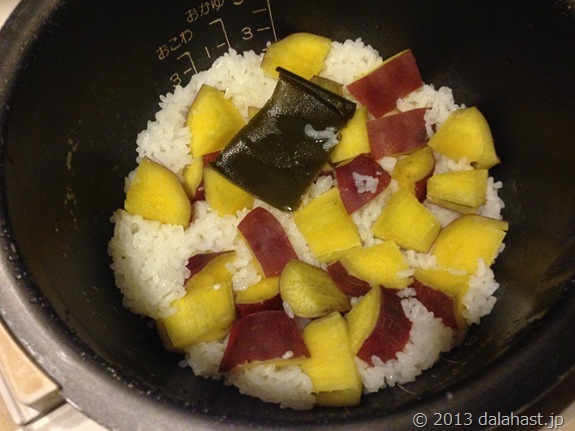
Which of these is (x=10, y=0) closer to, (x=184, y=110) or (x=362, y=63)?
(x=184, y=110)

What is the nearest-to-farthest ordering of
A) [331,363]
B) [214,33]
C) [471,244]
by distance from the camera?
[331,363]
[471,244]
[214,33]

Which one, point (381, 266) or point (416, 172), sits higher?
point (416, 172)

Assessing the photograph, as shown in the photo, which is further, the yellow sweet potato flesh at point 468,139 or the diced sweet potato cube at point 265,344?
the yellow sweet potato flesh at point 468,139

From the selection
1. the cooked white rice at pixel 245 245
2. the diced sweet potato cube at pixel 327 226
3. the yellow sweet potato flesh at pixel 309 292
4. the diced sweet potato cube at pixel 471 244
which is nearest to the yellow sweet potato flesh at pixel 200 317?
the cooked white rice at pixel 245 245

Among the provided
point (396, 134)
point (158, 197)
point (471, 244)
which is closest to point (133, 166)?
point (158, 197)

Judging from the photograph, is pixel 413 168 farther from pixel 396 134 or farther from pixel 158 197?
pixel 158 197

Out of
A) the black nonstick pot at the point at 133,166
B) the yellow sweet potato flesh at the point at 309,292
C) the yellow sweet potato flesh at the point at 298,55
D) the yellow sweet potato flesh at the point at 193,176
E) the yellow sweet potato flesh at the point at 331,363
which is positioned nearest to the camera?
the black nonstick pot at the point at 133,166

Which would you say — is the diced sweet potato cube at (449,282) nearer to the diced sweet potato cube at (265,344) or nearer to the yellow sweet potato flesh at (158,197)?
the diced sweet potato cube at (265,344)
